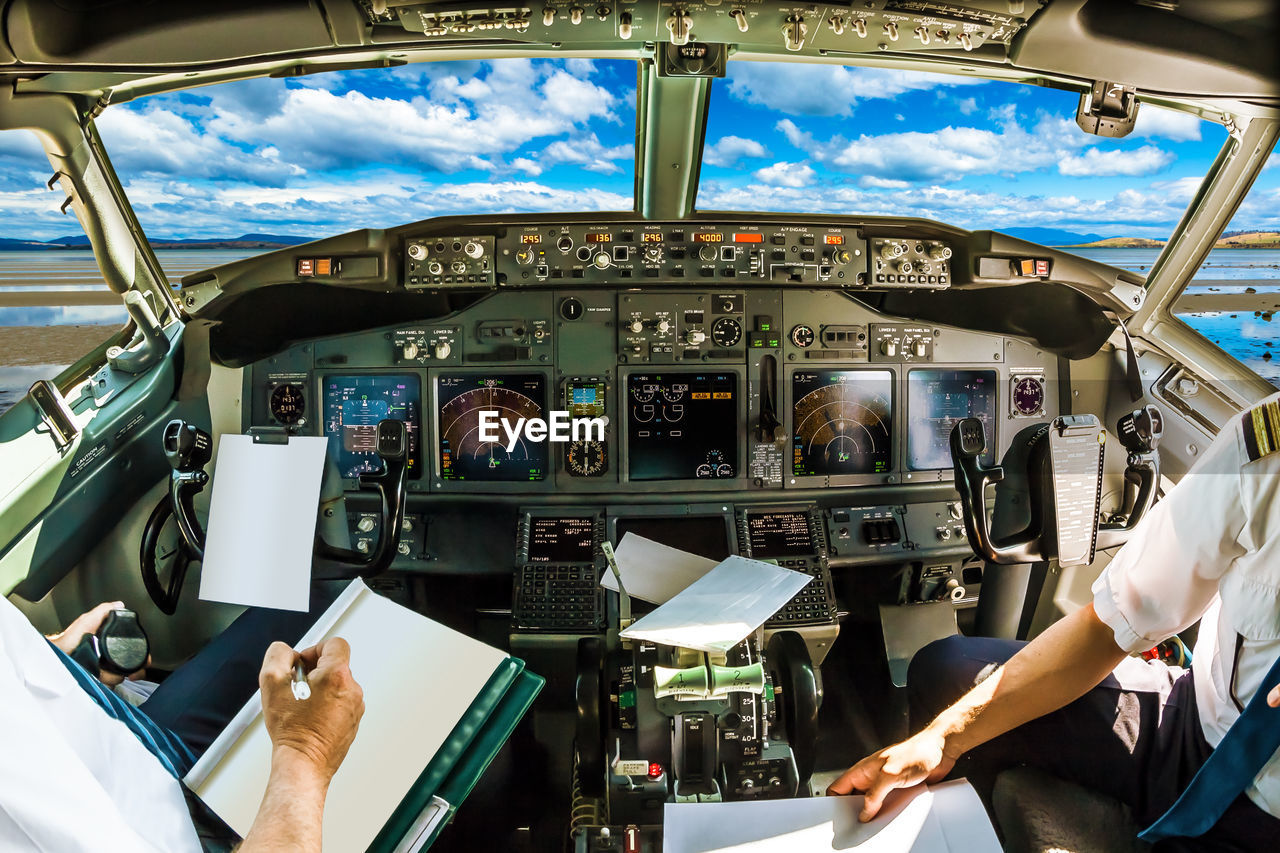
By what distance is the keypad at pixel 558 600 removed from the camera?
206 centimetres

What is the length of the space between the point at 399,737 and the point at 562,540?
1393mm

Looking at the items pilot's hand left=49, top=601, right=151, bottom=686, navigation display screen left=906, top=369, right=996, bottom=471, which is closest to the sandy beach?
pilot's hand left=49, top=601, right=151, bottom=686

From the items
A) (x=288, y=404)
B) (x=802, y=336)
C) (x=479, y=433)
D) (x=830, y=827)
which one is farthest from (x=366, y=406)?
(x=830, y=827)

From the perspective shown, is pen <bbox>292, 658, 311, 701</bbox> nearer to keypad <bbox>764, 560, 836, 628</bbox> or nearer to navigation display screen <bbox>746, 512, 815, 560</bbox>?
keypad <bbox>764, 560, 836, 628</bbox>

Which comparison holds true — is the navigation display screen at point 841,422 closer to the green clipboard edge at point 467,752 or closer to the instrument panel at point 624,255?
the instrument panel at point 624,255

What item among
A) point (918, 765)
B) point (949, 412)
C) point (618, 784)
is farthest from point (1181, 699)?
point (949, 412)

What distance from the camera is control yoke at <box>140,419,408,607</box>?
1315mm

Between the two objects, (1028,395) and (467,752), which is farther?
(1028,395)

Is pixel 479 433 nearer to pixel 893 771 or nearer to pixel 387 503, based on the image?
pixel 387 503

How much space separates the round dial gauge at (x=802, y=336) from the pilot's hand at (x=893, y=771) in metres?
1.54

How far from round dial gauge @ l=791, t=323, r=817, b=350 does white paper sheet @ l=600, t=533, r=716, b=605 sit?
4.19 ft

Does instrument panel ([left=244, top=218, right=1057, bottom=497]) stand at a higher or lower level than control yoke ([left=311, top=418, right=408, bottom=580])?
higher

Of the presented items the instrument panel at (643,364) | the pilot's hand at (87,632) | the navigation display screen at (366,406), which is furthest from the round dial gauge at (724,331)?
the pilot's hand at (87,632)

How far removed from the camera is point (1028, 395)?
2436 millimetres
